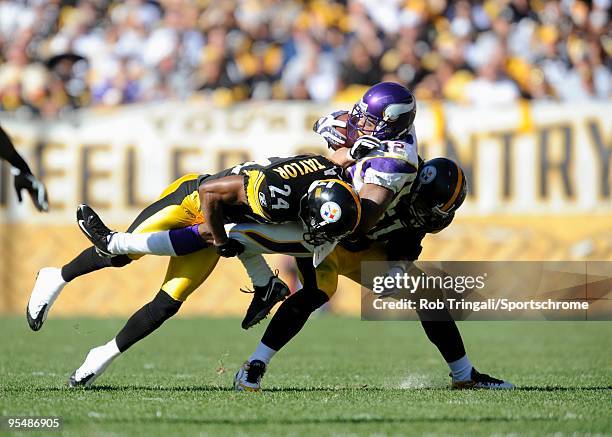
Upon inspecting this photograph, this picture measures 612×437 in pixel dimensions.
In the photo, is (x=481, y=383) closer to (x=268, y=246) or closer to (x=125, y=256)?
(x=268, y=246)

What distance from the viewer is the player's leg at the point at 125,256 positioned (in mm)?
6512

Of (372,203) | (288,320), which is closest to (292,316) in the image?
(288,320)

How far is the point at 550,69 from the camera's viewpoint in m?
13.9

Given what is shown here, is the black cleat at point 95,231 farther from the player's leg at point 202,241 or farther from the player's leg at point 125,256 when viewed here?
the player's leg at point 125,256

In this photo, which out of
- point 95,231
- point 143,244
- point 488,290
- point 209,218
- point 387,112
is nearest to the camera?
point 209,218

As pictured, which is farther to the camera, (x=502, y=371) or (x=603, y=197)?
(x=603, y=197)

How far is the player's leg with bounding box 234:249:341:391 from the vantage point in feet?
20.8

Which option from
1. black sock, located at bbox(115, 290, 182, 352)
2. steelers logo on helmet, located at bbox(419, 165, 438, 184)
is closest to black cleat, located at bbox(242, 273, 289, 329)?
black sock, located at bbox(115, 290, 182, 352)

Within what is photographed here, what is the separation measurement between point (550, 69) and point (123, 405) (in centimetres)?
987

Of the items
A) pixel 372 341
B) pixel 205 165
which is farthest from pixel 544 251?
pixel 205 165

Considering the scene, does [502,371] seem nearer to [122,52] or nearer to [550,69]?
[550,69]

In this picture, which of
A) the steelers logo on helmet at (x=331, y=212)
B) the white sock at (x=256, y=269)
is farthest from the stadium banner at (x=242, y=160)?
the steelers logo on helmet at (x=331, y=212)

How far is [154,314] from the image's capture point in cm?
634

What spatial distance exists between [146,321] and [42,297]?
33.0 inches
